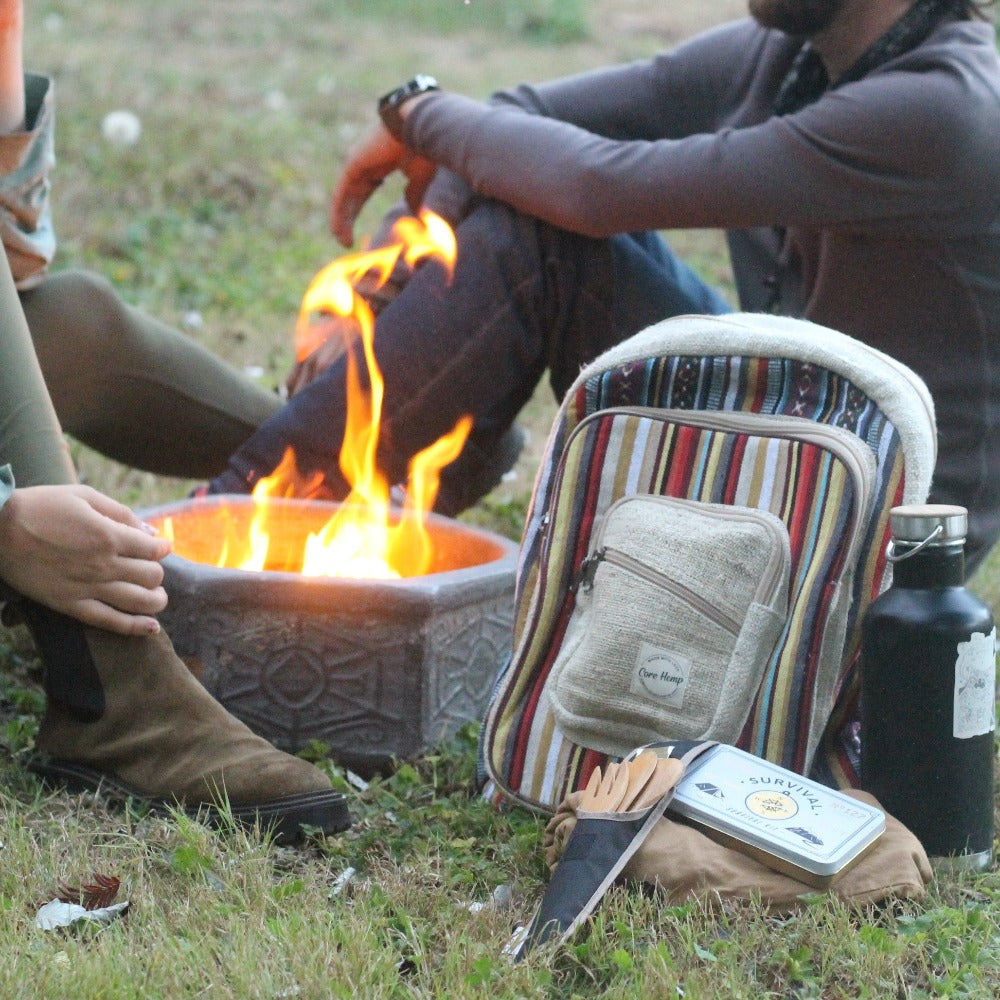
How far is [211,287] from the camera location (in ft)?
17.9

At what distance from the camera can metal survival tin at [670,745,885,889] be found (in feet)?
6.46

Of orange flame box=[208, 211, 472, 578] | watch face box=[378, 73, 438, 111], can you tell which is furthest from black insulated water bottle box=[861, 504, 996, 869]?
watch face box=[378, 73, 438, 111]

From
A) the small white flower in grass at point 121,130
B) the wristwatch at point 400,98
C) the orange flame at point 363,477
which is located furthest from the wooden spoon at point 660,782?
the small white flower in grass at point 121,130

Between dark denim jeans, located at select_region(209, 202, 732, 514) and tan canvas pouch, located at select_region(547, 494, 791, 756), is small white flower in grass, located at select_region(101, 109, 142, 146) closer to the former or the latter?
dark denim jeans, located at select_region(209, 202, 732, 514)

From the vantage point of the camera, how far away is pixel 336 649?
8.41 ft

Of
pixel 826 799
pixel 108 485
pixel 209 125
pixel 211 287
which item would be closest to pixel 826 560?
pixel 826 799

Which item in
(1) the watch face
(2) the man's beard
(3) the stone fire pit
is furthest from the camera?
(1) the watch face

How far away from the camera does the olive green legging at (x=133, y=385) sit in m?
2.97

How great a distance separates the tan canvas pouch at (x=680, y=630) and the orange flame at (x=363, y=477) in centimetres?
65

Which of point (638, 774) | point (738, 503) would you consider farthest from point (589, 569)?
point (638, 774)

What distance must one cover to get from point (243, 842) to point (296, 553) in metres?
0.95

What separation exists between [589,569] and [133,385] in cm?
124

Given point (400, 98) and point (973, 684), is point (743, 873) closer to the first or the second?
point (973, 684)

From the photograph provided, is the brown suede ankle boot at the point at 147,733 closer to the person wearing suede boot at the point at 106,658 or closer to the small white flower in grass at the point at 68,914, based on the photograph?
the person wearing suede boot at the point at 106,658
